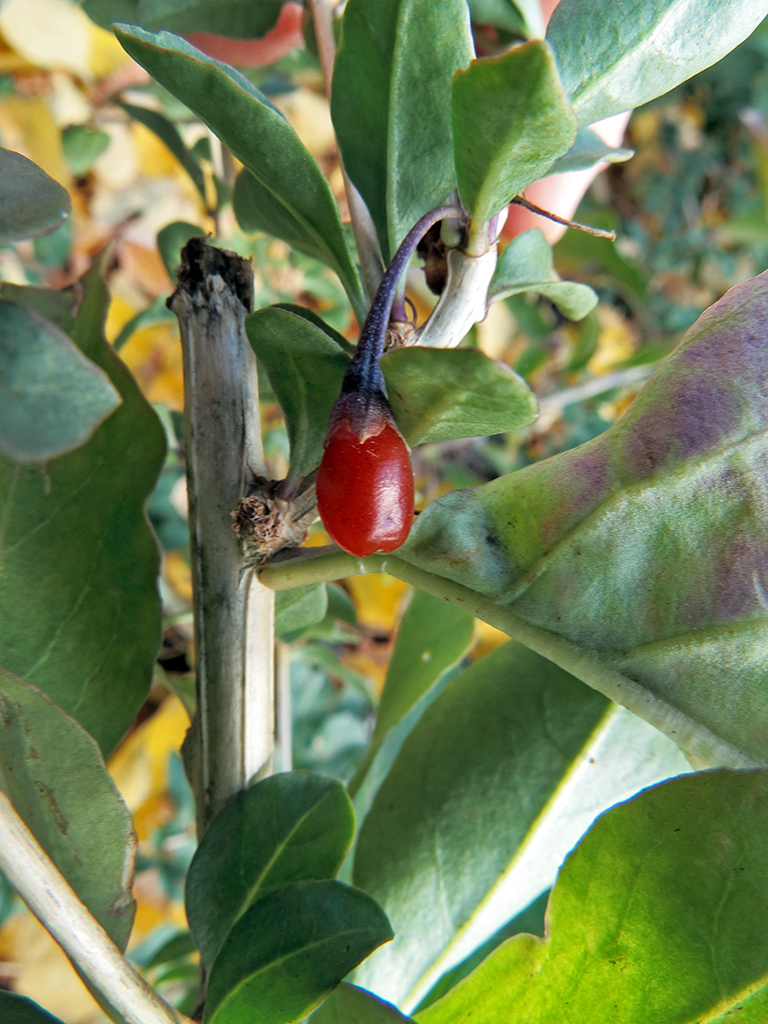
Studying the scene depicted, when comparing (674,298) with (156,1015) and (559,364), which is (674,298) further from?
(156,1015)

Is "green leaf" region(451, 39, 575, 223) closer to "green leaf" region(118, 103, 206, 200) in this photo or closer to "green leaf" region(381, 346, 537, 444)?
"green leaf" region(381, 346, 537, 444)

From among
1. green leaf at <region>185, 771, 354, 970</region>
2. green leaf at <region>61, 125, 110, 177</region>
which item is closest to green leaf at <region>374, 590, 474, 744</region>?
green leaf at <region>185, 771, 354, 970</region>

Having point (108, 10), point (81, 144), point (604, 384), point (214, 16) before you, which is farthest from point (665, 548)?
point (604, 384)

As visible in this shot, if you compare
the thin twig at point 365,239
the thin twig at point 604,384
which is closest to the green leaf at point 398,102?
the thin twig at point 365,239

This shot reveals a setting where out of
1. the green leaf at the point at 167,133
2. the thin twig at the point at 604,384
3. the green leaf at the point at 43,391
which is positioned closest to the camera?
the green leaf at the point at 43,391

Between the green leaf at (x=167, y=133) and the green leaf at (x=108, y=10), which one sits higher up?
the green leaf at (x=167, y=133)

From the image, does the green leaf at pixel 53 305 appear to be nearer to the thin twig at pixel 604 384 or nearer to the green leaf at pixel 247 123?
the green leaf at pixel 247 123

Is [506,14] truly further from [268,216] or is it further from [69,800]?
[69,800]
